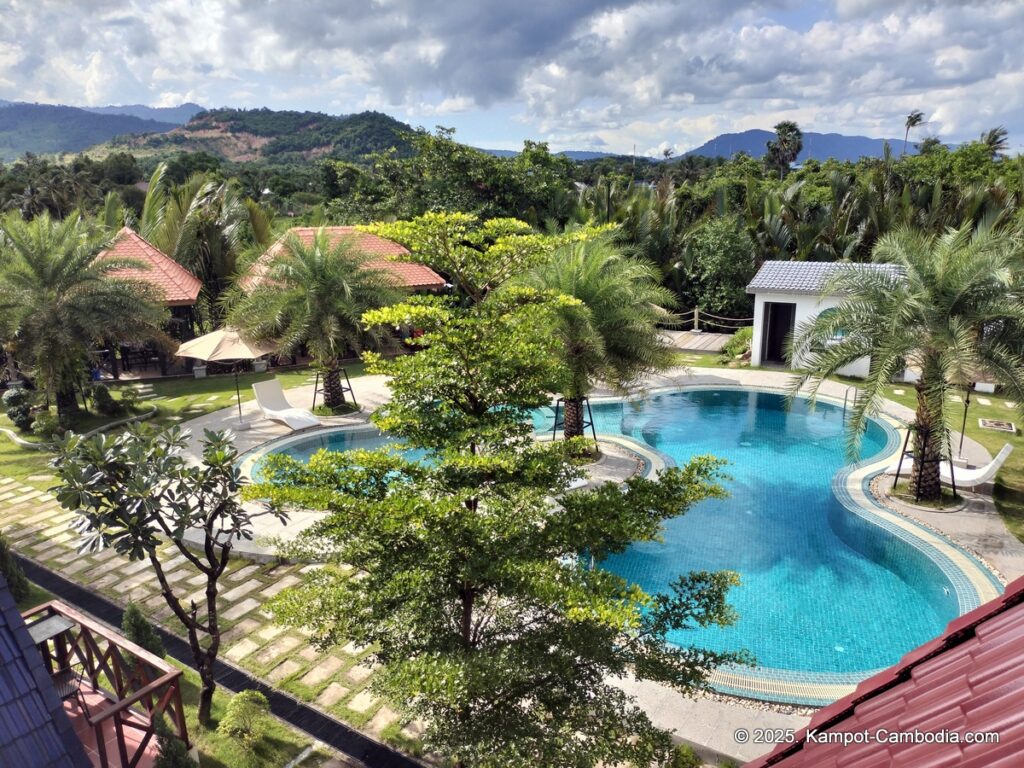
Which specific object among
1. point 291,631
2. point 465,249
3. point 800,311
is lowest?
point 291,631

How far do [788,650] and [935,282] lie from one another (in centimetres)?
753

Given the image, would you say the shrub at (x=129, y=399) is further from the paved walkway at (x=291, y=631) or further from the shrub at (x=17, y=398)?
the paved walkway at (x=291, y=631)

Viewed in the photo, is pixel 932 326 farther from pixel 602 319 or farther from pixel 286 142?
pixel 286 142

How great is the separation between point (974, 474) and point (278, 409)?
1686cm

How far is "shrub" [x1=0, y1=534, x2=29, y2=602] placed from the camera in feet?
31.3

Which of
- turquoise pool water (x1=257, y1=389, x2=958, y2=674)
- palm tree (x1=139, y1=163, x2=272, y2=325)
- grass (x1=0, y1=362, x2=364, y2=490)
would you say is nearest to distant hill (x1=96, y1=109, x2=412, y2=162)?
palm tree (x1=139, y1=163, x2=272, y2=325)

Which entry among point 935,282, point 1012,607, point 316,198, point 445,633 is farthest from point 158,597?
point 316,198

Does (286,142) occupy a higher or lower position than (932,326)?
higher

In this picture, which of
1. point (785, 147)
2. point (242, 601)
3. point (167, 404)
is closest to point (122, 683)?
point (242, 601)

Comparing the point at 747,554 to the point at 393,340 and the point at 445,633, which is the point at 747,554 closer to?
the point at 445,633

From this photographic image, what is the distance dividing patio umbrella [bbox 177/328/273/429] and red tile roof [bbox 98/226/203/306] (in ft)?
13.5

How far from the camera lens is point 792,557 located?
1183 centimetres

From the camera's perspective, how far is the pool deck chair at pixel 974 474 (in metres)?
13.0

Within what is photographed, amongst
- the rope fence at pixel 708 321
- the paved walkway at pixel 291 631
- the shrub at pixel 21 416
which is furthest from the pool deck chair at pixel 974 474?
the shrub at pixel 21 416
